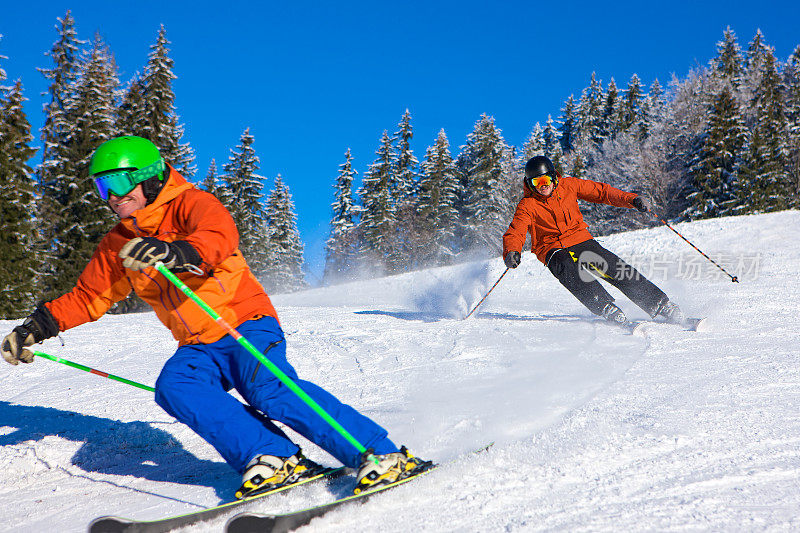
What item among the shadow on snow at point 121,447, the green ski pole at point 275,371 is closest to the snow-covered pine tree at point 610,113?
the shadow on snow at point 121,447

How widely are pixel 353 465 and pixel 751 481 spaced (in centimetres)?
151

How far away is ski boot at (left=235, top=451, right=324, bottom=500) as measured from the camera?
223 centimetres

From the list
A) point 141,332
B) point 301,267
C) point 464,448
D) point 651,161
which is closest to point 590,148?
point 651,161

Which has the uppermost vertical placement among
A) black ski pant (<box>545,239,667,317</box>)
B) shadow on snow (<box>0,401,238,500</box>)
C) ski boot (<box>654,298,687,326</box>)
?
black ski pant (<box>545,239,667,317</box>)

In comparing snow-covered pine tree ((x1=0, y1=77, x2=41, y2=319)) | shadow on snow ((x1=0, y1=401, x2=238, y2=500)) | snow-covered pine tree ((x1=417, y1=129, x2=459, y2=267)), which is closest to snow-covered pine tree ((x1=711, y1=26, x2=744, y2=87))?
snow-covered pine tree ((x1=417, y1=129, x2=459, y2=267))

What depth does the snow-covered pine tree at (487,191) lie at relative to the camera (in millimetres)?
40688

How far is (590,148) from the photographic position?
151 ft

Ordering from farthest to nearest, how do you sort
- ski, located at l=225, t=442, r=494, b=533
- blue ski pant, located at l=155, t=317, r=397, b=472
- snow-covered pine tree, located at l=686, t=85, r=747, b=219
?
snow-covered pine tree, located at l=686, t=85, r=747, b=219
blue ski pant, located at l=155, t=317, r=397, b=472
ski, located at l=225, t=442, r=494, b=533

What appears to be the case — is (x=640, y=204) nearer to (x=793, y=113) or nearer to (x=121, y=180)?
(x=121, y=180)

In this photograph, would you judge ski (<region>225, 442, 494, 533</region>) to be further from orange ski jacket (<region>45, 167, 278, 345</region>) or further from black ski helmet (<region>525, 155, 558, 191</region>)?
black ski helmet (<region>525, 155, 558, 191</region>)

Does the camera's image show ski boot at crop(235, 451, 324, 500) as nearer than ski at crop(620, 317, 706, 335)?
Yes

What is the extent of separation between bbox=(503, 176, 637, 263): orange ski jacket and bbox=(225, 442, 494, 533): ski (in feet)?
14.0

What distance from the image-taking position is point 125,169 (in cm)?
255

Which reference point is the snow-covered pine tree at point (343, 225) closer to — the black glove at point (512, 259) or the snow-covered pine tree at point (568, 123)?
the snow-covered pine tree at point (568, 123)
